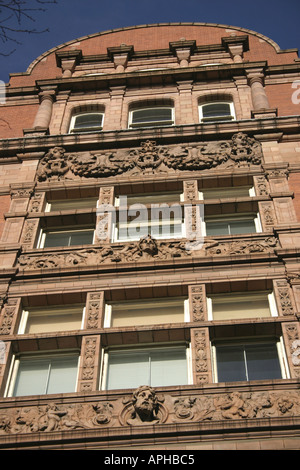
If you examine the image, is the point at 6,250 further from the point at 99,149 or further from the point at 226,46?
the point at 226,46

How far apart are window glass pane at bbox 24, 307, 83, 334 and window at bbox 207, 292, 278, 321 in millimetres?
2980

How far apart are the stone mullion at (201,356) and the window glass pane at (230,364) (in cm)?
38

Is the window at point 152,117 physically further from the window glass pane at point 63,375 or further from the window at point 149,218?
the window glass pane at point 63,375

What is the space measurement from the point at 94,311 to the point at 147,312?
48.7 inches

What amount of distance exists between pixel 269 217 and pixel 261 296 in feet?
8.36

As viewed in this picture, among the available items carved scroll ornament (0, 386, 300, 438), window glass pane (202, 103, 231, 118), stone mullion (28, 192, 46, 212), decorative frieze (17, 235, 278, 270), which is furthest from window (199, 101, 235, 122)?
carved scroll ornament (0, 386, 300, 438)

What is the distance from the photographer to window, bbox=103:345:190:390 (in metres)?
15.1

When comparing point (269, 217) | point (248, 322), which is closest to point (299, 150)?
point (269, 217)

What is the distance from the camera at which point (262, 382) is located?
1399 cm

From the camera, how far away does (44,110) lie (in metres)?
24.8

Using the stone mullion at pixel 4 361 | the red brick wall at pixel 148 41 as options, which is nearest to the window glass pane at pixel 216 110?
the red brick wall at pixel 148 41

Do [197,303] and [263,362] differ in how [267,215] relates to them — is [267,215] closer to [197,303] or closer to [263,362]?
[197,303]

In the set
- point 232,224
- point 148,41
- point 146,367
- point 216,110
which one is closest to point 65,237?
point 232,224

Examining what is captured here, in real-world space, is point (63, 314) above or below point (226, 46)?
below
